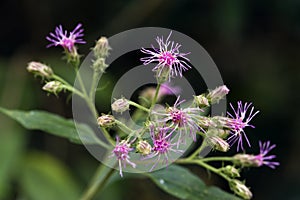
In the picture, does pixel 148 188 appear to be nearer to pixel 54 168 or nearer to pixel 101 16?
pixel 54 168

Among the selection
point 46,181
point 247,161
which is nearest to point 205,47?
point 46,181

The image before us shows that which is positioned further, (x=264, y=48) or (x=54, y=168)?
(x=264, y=48)

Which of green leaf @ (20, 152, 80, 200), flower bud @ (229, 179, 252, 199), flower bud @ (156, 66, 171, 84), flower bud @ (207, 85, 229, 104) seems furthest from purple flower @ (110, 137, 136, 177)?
A: green leaf @ (20, 152, 80, 200)

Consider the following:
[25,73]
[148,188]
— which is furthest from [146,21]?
[148,188]

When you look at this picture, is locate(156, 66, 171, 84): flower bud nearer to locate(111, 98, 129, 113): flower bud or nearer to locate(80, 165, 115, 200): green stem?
locate(111, 98, 129, 113): flower bud

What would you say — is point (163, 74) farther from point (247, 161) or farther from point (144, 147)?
point (247, 161)

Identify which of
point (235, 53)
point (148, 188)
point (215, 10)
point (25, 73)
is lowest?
point (148, 188)

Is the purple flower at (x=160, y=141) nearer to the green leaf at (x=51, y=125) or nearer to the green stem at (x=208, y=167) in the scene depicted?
the green stem at (x=208, y=167)
